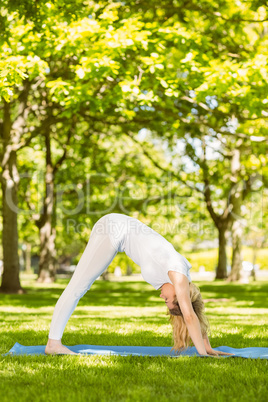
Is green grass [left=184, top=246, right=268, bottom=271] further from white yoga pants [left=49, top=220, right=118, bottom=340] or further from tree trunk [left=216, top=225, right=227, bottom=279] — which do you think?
white yoga pants [left=49, top=220, right=118, bottom=340]

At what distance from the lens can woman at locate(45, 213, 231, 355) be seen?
16.8 feet

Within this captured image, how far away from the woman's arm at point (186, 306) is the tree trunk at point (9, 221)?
13462mm

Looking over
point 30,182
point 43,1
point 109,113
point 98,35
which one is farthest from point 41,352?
point 30,182

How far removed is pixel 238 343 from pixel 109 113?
42.4ft

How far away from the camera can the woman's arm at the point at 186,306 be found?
5047 millimetres

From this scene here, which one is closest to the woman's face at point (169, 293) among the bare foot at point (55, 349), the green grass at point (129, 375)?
the green grass at point (129, 375)

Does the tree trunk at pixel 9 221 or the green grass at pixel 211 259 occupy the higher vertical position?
the tree trunk at pixel 9 221

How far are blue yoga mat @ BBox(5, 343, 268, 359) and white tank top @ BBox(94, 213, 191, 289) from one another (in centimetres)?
85

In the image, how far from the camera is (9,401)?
3.58 m

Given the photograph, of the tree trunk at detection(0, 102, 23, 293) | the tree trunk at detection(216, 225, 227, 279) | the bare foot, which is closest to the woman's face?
the bare foot

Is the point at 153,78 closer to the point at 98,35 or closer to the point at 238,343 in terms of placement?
the point at 98,35

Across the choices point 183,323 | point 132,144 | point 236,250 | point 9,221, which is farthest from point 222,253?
point 183,323

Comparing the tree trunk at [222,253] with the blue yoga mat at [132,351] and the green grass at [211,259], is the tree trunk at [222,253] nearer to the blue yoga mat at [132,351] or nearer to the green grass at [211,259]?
the green grass at [211,259]

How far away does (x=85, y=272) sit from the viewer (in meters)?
5.50
